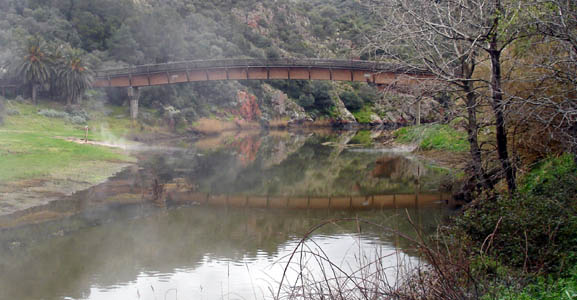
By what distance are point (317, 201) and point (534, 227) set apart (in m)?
13.8

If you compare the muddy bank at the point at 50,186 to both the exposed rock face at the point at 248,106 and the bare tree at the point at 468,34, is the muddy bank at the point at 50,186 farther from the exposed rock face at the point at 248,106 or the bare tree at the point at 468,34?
the exposed rock face at the point at 248,106

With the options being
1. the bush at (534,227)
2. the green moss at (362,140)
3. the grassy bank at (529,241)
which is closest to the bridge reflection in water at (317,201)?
the grassy bank at (529,241)

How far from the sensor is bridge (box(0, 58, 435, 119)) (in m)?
50.2

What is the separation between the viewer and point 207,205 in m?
22.2

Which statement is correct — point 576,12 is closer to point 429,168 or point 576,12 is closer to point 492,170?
point 492,170

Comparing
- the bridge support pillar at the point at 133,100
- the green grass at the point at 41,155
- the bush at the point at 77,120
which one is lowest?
the green grass at the point at 41,155

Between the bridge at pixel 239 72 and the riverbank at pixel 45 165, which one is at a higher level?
the bridge at pixel 239 72

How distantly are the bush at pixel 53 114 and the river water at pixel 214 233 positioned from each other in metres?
25.4

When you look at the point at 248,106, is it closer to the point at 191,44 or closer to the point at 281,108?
the point at 281,108

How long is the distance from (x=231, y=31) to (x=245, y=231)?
9416cm

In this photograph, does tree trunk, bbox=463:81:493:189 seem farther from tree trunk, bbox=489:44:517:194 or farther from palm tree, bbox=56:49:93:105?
palm tree, bbox=56:49:93:105

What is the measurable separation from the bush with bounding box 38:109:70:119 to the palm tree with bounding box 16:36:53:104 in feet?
16.7

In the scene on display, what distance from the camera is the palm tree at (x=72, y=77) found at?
6019 cm

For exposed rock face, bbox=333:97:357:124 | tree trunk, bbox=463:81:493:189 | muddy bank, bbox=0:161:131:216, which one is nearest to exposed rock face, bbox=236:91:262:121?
exposed rock face, bbox=333:97:357:124
